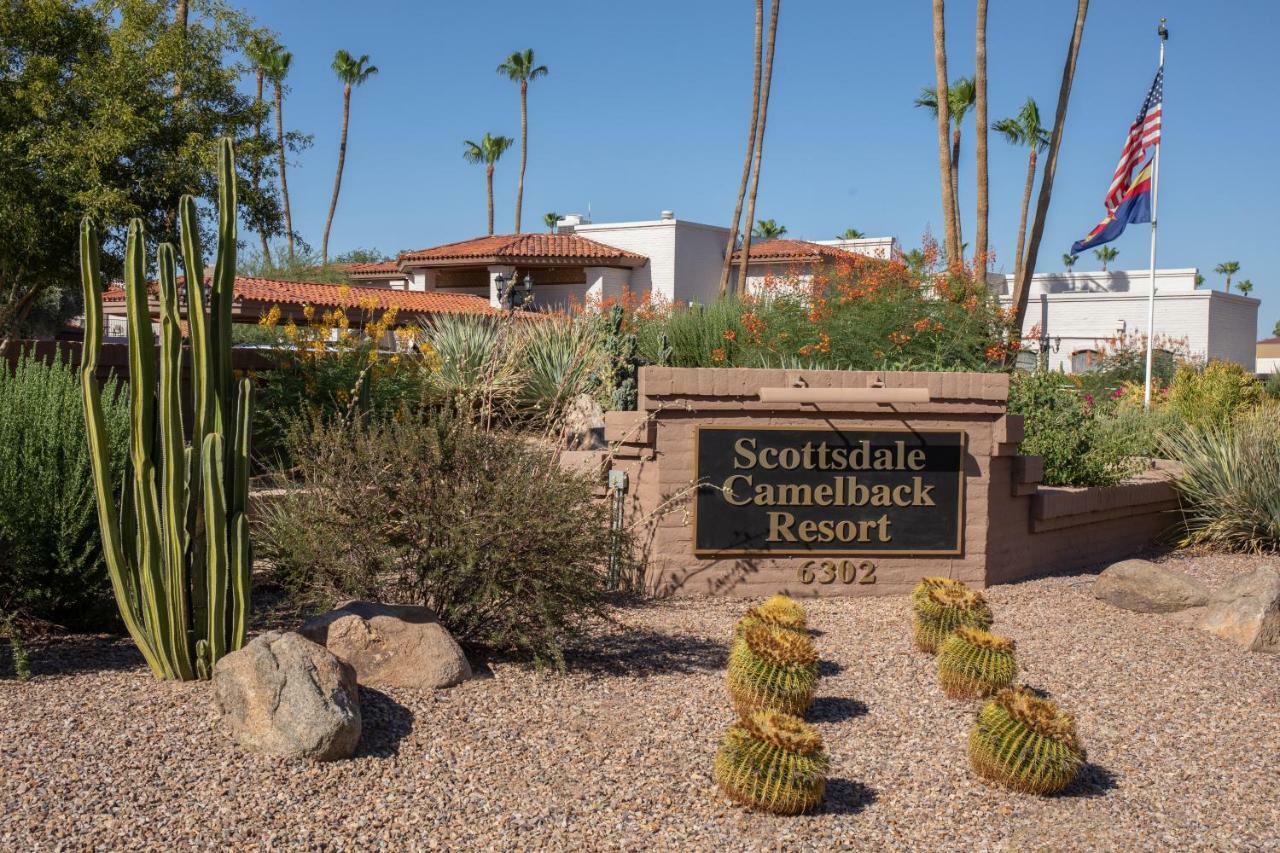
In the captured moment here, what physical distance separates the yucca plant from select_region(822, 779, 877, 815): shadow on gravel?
1.97 meters

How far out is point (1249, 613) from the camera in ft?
24.9

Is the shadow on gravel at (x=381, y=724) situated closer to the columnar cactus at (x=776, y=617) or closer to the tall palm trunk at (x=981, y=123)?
the columnar cactus at (x=776, y=617)

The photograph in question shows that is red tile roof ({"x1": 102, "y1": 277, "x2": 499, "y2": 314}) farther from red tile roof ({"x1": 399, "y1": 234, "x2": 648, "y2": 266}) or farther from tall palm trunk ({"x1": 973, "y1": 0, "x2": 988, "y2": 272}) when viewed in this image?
tall palm trunk ({"x1": 973, "y1": 0, "x2": 988, "y2": 272})

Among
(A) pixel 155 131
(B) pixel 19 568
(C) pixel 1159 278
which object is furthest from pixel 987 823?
(C) pixel 1159 278

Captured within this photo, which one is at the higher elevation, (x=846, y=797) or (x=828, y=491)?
(x=828, y=491)

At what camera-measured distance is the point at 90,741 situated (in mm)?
4711

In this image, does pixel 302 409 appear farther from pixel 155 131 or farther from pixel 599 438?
pixel 155 131

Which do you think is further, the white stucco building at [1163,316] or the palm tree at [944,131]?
the white stucco building at [1163,316]

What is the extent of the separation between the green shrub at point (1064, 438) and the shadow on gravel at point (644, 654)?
14.7 ft

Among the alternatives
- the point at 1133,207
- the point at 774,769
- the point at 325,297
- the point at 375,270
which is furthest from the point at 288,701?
the point at 375,270

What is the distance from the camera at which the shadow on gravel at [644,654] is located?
6.39 metres

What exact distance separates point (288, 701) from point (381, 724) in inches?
21.0

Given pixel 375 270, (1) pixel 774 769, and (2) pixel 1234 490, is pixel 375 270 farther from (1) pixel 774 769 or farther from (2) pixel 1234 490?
(1) pixel 774 769

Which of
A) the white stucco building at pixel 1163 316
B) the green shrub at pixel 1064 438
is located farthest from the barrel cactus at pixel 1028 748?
the white stucco building at pixel 1163 316
